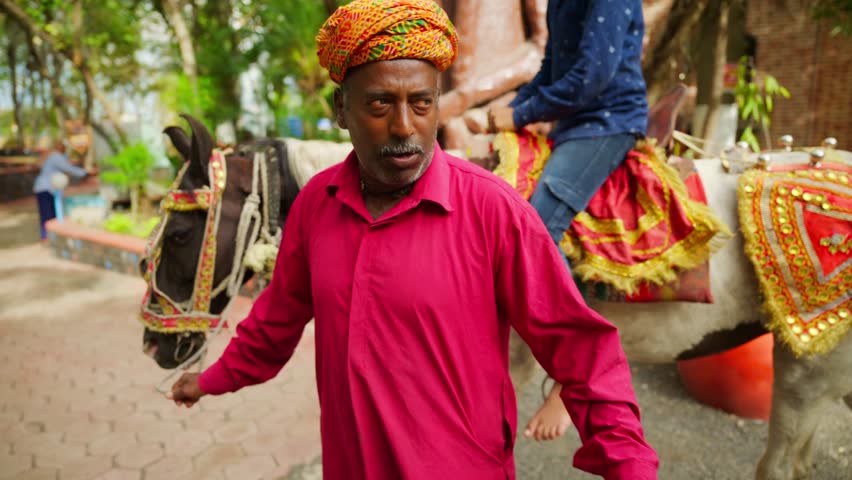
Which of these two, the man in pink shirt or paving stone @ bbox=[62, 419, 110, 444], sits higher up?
the man in pink shirt

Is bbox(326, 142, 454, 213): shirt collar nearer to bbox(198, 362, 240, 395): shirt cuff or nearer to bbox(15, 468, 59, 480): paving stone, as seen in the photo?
bbox(198, 362, 240, 395): shirt cuff

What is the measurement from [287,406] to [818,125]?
10.9 meters

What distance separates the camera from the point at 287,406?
4547mm

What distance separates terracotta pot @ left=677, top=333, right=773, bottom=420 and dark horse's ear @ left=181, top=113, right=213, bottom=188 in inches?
140

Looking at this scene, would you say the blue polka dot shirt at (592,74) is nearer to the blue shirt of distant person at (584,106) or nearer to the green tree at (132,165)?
the blue shirt of distant person at (584,106)

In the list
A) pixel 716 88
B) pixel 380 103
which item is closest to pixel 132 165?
pixel 716 88

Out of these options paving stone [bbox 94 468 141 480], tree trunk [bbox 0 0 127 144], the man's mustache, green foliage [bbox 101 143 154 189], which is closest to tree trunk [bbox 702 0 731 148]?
the man's mustache

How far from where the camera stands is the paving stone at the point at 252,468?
360cm

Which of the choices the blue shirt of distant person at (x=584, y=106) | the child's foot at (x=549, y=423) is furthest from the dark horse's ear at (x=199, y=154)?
the child's foot at (x=549, y=423)

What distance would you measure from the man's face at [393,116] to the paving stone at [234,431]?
10.8ft

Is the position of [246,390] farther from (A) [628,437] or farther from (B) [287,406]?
(A) [628,437]

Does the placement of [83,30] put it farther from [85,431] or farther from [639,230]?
[639,230]

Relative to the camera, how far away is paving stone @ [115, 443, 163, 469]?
3.77 metres

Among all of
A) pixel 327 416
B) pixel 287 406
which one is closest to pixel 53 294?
pixel 287 406
